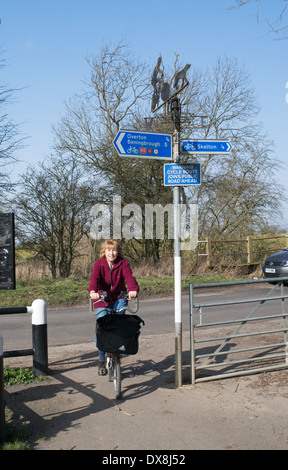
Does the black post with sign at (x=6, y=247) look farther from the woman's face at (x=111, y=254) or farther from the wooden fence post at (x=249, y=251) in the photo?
the wooden fence post at (x=249, y=251)

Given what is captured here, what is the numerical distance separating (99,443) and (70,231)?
17.5 m

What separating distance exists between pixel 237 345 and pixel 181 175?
3471 millimetres

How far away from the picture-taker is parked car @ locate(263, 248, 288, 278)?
16114mm

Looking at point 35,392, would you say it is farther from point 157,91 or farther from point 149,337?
point 157,91

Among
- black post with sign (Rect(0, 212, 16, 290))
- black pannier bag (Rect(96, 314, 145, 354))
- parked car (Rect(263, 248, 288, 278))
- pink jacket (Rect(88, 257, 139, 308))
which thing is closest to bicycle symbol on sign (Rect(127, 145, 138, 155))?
pink jacket (Rect(88, 257, 139, 308))

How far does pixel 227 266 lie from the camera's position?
68.0 feet

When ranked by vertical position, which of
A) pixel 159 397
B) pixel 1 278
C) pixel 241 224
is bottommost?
pixel 159 397

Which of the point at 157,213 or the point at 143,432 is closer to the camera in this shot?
the point at 143,432

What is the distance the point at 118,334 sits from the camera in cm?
508

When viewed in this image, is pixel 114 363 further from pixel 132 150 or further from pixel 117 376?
pixel 132 150

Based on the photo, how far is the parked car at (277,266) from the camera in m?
16.1

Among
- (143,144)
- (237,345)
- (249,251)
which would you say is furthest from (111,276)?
(249,251)
